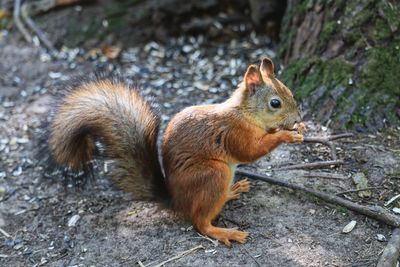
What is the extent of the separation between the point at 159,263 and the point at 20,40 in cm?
340

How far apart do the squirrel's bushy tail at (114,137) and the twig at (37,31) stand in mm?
2340

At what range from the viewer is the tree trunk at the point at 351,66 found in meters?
3.40

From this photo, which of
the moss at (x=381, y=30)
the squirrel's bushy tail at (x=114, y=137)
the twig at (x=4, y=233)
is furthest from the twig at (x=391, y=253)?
the twig at (x=4, y=233)

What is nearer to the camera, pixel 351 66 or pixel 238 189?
pixel 238 189

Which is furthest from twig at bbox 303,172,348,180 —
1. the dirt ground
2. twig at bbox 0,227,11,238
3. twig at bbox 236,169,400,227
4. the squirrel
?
twig at bbox 0,227,11,238

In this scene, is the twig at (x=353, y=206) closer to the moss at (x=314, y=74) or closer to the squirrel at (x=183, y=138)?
the squirrel at (x=183, y=138)

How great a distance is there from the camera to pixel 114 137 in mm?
2857

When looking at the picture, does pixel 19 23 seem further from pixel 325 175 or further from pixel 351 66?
pixel 325 175

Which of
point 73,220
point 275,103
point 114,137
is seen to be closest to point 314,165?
point 275,103

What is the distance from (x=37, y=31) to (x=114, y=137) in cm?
282

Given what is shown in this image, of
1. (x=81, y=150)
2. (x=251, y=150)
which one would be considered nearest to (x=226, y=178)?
(x=251, y=150)

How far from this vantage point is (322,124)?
11.4ft

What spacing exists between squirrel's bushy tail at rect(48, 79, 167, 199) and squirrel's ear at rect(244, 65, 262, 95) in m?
0.50

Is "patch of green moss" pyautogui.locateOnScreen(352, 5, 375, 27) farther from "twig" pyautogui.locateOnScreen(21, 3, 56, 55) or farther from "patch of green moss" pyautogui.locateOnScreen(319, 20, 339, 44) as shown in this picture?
"twig" pyautogui.locateOnScreen(21, 3, 56, 55)
